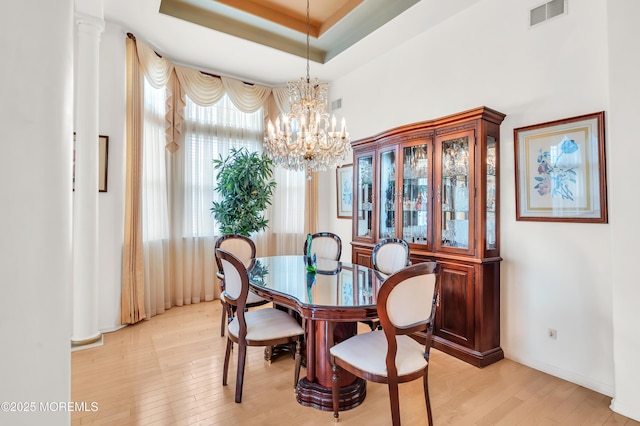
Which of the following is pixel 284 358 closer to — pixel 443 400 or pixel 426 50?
pixel 443 400

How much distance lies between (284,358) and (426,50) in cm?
376

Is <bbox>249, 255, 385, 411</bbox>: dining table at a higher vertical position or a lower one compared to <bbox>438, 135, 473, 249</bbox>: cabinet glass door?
lower

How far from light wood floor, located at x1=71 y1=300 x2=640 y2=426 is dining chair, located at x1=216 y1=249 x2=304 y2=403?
7.3 inches

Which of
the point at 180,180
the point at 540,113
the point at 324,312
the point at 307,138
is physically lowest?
the point at 324,312

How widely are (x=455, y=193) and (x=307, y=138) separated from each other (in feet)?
5.13

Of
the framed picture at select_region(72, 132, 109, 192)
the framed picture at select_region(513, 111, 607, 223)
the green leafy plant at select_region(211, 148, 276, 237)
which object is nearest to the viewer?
the framed picture at select_region(513, 111, 607, 223)

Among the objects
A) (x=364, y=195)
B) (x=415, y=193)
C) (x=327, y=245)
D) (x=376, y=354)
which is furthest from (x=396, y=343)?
(x=364, y=195)

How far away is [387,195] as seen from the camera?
3.79 m

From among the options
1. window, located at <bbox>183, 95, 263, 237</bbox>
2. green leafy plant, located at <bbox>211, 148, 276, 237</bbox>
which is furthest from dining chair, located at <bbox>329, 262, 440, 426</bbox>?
window, located at <bbox>183, 95, 263, 237</bbox>

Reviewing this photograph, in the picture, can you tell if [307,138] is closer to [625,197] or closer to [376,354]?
[376,354]

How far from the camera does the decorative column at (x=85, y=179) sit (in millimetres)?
3070

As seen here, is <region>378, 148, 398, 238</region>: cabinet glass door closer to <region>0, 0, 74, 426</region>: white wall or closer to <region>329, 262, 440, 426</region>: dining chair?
<region>329, 262, 440, 426</region>: dining chair

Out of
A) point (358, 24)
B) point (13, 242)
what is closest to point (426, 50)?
point (358, 24)

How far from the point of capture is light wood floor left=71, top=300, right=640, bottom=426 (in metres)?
2.04
